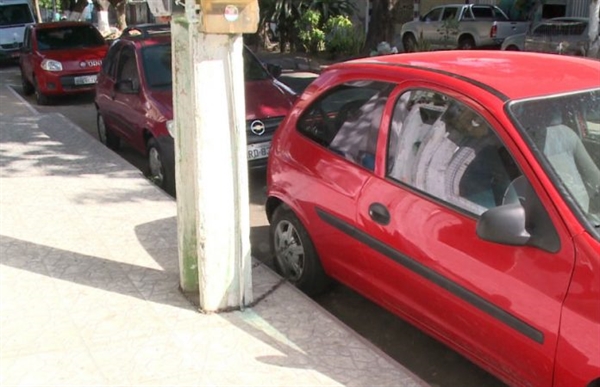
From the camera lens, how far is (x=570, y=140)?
3293 mm

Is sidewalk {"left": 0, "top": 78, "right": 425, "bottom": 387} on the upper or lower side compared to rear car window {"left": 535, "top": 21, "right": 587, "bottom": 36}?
lower

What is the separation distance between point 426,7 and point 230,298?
25480 millimetres

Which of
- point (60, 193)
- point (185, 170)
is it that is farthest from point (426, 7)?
point (185, 170)

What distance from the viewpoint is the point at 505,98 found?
131 inches

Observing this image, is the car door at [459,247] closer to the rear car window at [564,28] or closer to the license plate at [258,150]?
the license plate at [258,150]

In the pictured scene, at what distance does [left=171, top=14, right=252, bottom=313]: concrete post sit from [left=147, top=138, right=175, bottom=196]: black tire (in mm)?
3077

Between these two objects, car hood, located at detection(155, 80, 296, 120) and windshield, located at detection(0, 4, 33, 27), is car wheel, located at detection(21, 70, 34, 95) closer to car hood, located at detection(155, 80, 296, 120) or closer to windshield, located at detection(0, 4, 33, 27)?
windshield, located at detection(0, 4, 33, 27)

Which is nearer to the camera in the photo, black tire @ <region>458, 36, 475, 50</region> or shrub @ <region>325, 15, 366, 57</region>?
shrub @ <region>325, 15, 366, 57</region>

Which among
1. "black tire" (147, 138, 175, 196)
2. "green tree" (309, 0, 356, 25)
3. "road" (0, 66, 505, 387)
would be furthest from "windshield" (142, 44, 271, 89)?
"green tree" (309, 0, 356, 25)

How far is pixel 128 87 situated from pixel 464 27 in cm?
1683

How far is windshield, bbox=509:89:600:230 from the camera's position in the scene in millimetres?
3049

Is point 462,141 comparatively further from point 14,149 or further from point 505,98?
point 14,149

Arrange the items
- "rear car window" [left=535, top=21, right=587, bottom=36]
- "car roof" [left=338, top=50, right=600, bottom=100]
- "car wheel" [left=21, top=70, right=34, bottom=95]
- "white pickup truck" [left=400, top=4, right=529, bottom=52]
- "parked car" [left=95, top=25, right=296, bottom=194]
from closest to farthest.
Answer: "car roof" [left=338, top=50, right=600, bottom=100] → "parked car" [left=95, top=25, right=296, bottom=194] → "car wheel" [left=21, top=70, right=34, bottom=95] → "rear car window" [left=535, top=21, right=587, bottom=36] → "white pickup truck" [left=400, top=4, right=529, bottom=52]

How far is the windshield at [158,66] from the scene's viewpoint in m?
8.02
